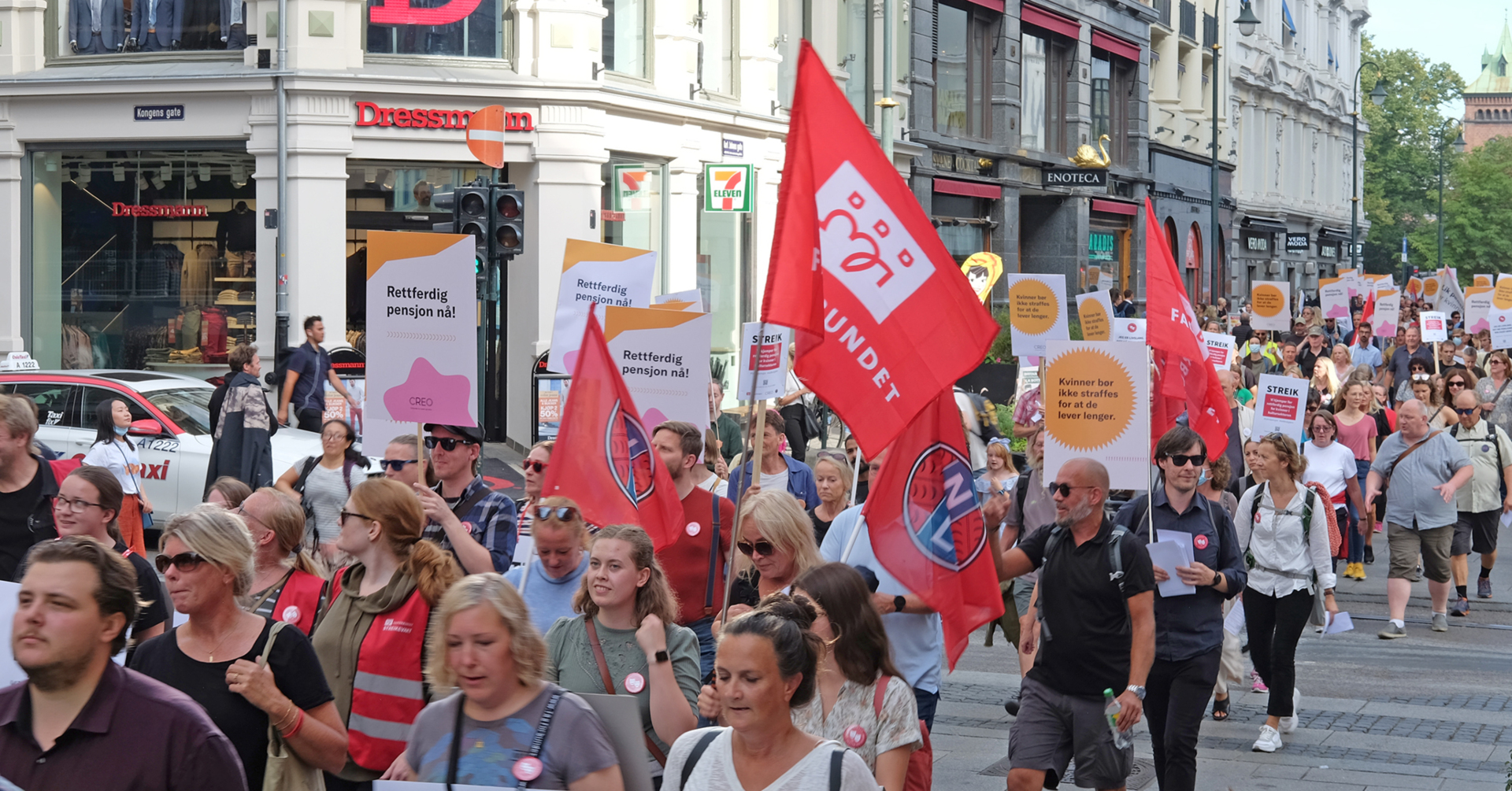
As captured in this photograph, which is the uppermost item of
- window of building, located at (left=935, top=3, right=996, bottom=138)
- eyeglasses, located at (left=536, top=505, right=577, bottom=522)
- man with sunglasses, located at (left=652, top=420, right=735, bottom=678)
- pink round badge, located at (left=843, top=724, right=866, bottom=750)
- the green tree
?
the green tree

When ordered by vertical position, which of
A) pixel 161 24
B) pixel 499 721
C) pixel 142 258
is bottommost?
pixel 499 721

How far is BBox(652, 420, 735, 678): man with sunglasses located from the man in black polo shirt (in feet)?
4.21

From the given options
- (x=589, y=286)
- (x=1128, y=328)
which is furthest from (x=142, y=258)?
(x=589, y=286)

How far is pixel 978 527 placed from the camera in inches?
249

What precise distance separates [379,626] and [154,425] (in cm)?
1082

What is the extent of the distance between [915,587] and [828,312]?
1.08 metres

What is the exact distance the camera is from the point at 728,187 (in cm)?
2536

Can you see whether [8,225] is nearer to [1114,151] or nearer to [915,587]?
[915,587]

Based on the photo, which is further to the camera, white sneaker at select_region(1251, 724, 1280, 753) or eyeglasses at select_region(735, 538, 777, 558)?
white sneaker at select_region(1251, 724, 1280, 753)

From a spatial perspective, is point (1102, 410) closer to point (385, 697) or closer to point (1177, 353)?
point (1177, 353)

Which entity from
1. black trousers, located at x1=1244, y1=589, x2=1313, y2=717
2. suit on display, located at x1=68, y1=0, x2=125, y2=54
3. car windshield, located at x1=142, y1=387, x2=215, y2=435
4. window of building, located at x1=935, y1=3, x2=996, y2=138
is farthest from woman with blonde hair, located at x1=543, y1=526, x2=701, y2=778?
window of building, located at x1=935, y1=3, x2=996, y2=138

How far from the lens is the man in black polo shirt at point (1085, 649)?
642 cm

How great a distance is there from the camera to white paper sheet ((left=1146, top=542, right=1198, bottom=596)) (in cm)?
734

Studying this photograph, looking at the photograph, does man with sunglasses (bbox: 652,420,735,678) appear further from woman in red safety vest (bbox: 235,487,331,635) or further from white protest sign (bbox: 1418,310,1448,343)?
white protest sign (bbox: 1418,310,1448,343)
